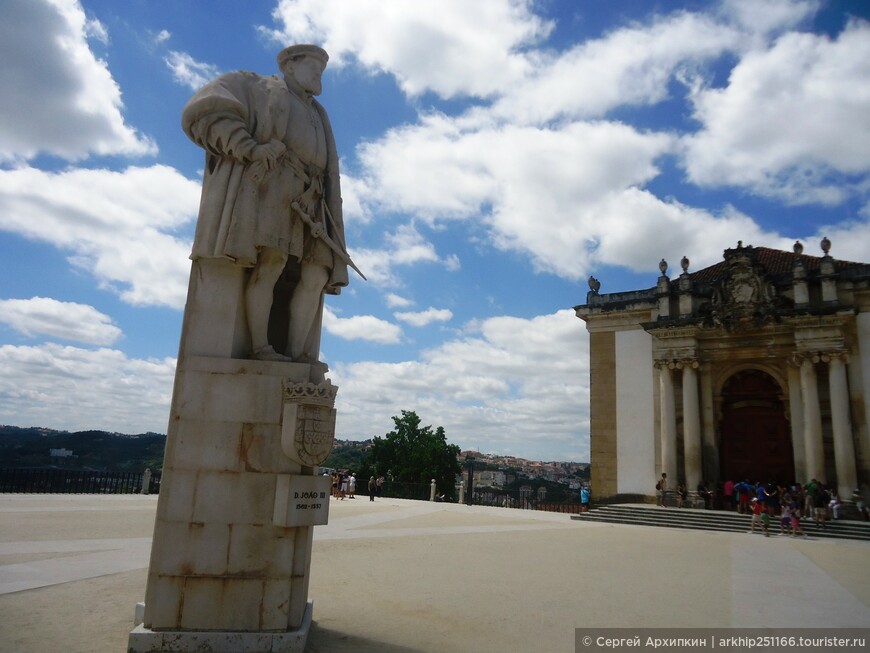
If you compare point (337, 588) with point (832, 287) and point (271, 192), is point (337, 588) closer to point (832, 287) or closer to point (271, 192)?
point (271, 192)

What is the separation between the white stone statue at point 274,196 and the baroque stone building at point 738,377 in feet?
64.0

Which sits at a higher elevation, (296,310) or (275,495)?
(296,310)

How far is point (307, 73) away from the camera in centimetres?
527

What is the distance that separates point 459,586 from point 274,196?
479 cm

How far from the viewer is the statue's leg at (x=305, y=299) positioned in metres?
4.92

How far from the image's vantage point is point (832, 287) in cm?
2002

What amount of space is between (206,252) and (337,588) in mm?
3954

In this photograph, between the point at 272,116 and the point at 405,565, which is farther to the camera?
the point at 405,565

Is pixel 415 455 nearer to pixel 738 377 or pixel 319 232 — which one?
pixel 738 377

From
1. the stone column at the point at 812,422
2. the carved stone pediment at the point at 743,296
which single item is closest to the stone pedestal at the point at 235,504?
the stone column at the point at 812,422

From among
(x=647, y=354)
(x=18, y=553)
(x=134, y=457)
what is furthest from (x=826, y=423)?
(x=134, y=457)

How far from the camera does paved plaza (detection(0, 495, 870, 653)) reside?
178 inches

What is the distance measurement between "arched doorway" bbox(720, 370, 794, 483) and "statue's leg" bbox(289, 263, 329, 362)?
20.9m

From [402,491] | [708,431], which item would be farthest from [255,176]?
[402,491]
